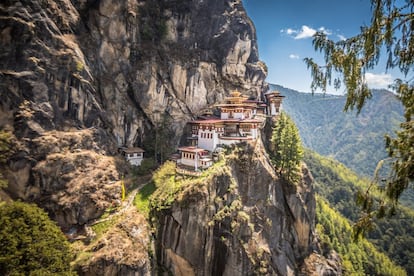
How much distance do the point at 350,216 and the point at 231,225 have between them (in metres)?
118

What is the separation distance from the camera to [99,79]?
40531 mm

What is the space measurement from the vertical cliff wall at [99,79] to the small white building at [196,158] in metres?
9.22

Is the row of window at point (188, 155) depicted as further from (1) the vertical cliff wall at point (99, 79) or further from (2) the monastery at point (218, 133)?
(1) the vertical cliff wall at point (99, 79)

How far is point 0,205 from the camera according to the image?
21875 mm

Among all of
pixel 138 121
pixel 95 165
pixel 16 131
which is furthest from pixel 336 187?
pixel 16 131

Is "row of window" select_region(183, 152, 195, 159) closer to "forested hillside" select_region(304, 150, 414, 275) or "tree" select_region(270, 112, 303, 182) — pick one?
"tree" select_region(270, 112, 303, 182)

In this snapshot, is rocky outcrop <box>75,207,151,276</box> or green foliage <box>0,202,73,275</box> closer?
green foliage <box>0,202,73,275</box>

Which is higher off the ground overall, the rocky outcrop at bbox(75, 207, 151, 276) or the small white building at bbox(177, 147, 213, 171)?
the small white building at bbox(177, 147, 213, 171)

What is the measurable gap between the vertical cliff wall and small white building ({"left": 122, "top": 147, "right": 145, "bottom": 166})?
6.59ft

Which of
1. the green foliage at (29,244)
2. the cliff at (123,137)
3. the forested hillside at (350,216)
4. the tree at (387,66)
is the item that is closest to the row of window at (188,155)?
the cliff at (123,137)

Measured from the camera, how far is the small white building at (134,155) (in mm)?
40406

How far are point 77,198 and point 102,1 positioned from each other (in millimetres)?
33121

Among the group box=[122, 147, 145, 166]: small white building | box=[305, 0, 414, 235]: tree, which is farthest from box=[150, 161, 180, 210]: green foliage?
box=[305, 0, 414, 235]: tree

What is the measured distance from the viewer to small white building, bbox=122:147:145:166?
133ft
